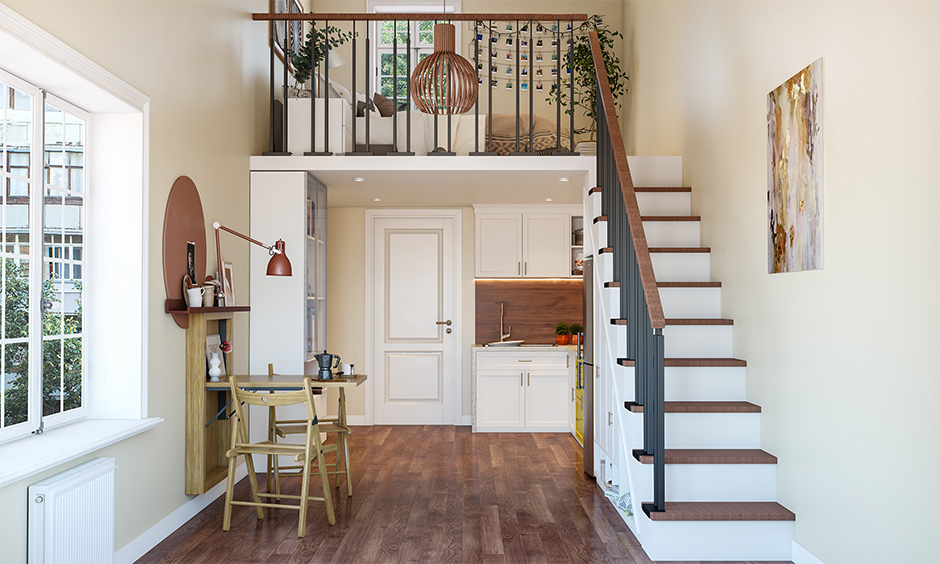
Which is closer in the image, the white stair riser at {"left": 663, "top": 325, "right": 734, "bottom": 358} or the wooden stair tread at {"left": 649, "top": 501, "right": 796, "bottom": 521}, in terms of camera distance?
the wooden stair tread at {"left": 649, "top": 501, "right": 796, "bottom": 521}

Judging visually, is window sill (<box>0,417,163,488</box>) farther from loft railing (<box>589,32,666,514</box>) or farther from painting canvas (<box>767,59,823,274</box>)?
painting canvas (<box>767,59,823,274</box>)

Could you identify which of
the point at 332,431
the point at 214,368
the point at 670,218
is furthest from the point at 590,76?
the point at 214,368

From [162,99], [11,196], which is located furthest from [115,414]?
[162,99]

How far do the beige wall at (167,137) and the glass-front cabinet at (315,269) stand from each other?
544 mm

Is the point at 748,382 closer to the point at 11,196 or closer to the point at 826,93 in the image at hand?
the point at 826,93

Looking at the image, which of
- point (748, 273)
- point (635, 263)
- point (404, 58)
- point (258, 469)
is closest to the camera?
point (635, 263)

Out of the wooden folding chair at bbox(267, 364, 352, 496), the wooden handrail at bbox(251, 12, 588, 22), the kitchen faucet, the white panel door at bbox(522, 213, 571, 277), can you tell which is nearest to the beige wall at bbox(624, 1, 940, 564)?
the wooden handrail at bbox(251, 12, 588, 22)

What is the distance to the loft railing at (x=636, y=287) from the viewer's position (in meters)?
3.32

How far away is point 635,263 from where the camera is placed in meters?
3.71

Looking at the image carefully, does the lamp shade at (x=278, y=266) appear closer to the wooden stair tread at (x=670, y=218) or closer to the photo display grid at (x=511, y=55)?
the wooden stair tread at (x=670, y=218)

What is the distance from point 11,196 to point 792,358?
11.8 feet

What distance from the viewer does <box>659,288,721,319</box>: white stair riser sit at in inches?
172

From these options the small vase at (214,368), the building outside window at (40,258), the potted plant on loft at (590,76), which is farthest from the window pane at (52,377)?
the potted plant on loft at (590,76)

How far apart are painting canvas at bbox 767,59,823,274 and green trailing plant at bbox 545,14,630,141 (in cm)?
296
